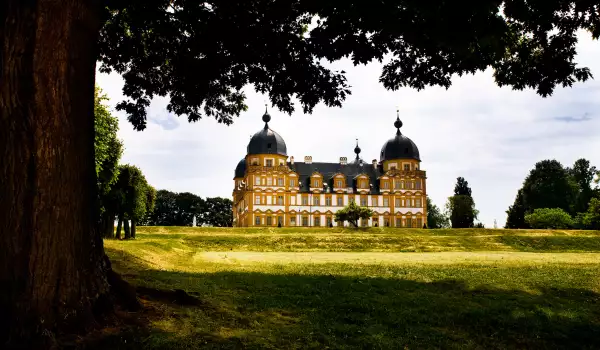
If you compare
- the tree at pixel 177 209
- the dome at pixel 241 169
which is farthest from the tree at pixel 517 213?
the tree at pixel 177 209

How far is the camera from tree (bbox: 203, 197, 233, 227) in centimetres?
12244

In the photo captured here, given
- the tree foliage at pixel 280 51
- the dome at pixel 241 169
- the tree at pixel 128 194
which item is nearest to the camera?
the tree foliage at pixel 280 51

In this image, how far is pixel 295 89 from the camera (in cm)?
1316

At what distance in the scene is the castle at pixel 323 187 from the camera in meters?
84.7

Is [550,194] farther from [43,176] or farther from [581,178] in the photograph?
[43,176]

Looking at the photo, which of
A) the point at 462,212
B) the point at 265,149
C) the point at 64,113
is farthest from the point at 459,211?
the point at 64,113

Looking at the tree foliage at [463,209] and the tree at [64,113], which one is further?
the tree foliage at [463,209]

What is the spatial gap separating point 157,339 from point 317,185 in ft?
268

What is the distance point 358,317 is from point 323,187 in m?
79.5

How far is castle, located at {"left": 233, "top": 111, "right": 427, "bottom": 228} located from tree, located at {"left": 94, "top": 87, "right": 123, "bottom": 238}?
4623cm

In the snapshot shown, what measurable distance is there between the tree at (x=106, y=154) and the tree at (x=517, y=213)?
268 feet

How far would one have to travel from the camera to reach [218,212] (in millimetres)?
123812

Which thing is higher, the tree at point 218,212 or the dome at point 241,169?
the dome at point 241,169

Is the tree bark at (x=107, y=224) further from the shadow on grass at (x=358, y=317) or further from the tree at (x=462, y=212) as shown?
the tree at (x=462, y=212)
